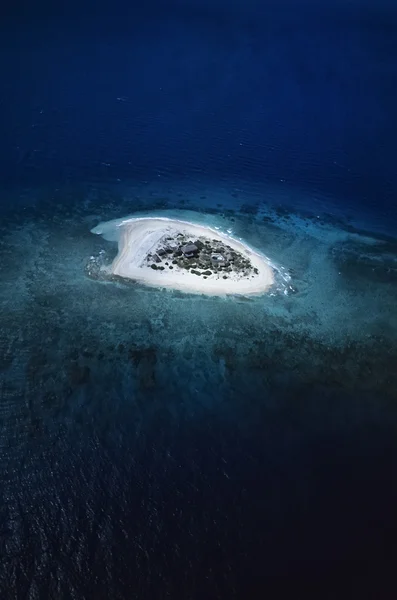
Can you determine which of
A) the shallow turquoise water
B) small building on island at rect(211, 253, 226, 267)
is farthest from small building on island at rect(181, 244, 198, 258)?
the shallow turquoise water

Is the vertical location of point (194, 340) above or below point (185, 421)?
above

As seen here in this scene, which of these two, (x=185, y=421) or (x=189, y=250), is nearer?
(x=185, y=421)

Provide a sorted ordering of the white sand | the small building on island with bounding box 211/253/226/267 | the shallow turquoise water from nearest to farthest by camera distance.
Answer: the shallow turquoise water → the white sand → the small building on island with bounding box 211/253/226/267

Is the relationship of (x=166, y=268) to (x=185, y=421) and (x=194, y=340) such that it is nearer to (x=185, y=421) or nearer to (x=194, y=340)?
(x=194, y=340)

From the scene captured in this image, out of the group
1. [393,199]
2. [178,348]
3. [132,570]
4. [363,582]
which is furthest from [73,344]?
[393,199]

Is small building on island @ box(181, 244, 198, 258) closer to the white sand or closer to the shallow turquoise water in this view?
the white sand

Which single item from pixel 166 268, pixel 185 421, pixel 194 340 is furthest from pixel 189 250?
pixel 185 421

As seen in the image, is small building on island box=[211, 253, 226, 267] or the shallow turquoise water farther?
small building on island box=[211, 253, 226, 267]
